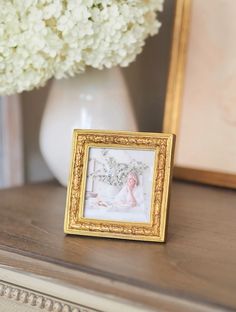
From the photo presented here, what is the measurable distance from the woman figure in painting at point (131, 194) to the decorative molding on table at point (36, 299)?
0.53 feet

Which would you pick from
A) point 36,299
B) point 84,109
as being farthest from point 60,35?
point 36,299

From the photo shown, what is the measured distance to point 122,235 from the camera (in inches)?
25.1

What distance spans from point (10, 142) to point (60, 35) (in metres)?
0.37

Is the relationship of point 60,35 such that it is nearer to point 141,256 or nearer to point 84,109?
point 84,109

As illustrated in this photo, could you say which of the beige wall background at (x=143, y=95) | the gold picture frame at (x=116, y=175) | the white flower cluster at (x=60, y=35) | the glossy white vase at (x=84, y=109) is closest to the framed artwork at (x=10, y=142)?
the beige wall background at (x=143, y=95)

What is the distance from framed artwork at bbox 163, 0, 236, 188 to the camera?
93 centimetres

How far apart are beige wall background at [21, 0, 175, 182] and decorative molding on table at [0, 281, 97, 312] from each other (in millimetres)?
548

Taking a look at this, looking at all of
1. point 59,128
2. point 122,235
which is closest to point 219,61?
point 59,128

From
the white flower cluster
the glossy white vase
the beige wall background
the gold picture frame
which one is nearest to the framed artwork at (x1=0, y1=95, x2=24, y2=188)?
the beige wall background

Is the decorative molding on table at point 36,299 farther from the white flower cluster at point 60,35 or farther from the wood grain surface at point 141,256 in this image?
the white flower cluster at point 60,35

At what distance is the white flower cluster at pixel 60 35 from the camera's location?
72 centimetres

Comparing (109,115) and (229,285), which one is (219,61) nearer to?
(109,115)

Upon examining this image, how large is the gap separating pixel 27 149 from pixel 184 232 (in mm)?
552

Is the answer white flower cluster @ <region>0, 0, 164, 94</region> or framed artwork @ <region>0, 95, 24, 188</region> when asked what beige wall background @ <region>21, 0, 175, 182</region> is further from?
white flower cluster @ <region>0, 0, 164, 94</region>
